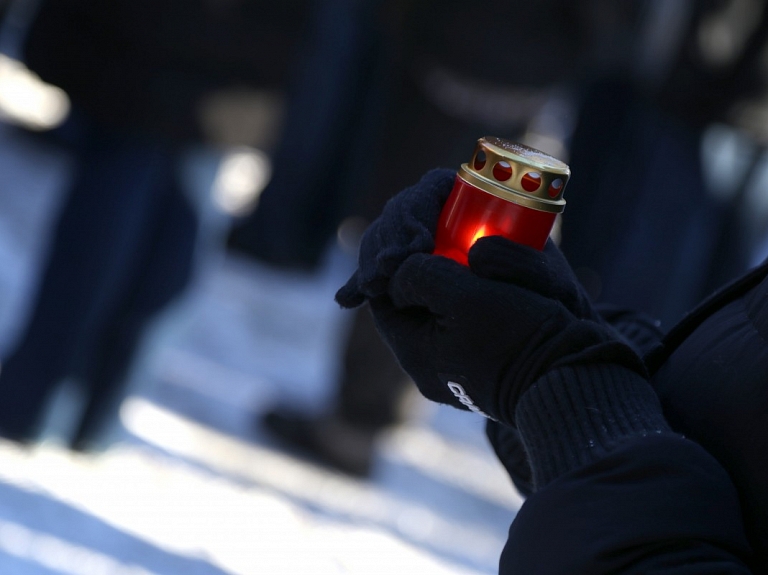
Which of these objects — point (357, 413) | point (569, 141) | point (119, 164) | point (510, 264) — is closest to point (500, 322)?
point (510, 264)

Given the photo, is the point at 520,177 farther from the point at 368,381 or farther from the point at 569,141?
the point at 569,141

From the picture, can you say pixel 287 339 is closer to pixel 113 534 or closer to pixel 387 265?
pixel 113 534

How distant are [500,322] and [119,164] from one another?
1.31 meters

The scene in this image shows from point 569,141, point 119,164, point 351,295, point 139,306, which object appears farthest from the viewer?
point 569,141

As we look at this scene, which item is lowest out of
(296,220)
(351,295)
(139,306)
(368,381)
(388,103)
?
(368,381)

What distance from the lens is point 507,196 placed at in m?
0.75

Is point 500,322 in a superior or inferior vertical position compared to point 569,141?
superior

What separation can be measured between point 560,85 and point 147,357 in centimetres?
103

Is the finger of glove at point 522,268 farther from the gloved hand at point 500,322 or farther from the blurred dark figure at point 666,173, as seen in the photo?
the blurred dark figure at point 666,173

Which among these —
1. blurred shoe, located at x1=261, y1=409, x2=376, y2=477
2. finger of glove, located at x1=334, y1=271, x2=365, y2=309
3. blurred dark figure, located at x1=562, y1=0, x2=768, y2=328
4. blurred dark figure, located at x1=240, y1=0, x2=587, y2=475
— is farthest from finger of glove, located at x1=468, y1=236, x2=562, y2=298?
blurred shoe, located at x1=261, y1=409, x2=376, y2=477

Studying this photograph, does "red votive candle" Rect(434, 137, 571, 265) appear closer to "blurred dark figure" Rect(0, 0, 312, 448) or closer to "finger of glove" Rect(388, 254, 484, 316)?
"finger of glove" Rect(388, 254, 484, 316)

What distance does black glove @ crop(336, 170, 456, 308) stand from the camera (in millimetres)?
777

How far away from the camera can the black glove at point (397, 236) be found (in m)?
0.78

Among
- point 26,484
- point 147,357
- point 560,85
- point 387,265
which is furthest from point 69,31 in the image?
point 387,265
